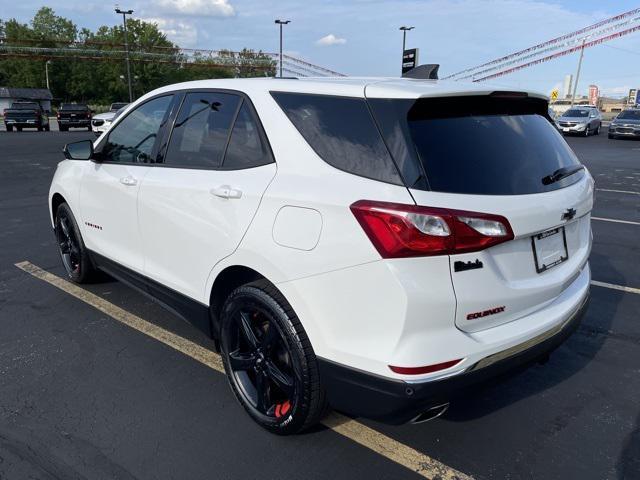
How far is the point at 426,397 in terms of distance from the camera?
204 cm

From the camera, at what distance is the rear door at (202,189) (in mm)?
2605

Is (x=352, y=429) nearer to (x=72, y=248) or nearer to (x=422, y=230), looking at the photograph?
(x=422, y=230)

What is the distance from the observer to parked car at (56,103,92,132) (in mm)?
33656

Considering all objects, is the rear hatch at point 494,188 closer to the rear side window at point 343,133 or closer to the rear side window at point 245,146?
the rear side window at point 343,133

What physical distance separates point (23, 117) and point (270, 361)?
111ft

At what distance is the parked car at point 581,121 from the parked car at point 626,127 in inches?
71.9

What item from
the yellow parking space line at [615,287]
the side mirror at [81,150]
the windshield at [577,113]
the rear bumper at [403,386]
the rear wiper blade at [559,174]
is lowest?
the yellow parking space line at [615,287]

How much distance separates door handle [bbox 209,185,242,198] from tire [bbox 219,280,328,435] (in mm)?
459

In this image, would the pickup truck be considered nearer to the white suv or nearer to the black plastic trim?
the black plastic trim

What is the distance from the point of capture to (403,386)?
2.02 m

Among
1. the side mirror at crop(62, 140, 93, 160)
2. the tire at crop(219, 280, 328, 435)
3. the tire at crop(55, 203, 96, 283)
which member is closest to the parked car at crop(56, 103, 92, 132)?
the tire at crop(55, 203, 96, 283)

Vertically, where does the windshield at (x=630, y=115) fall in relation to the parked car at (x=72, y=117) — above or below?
above

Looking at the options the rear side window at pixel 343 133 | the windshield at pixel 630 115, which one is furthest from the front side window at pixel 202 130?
the windshield at pixel 630 115

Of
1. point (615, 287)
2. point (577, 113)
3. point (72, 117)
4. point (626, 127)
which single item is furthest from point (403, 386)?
point (72, 117)
